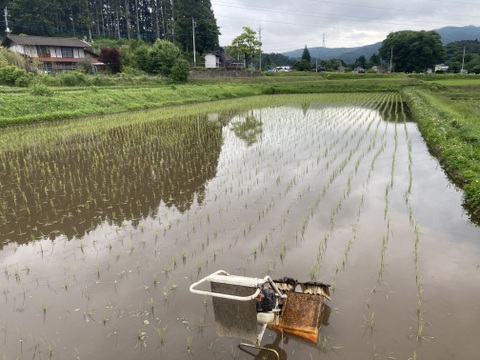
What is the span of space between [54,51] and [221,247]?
43530mm

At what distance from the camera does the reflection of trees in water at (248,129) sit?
47.3 ft

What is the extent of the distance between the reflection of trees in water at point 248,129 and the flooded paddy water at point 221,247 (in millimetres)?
2542

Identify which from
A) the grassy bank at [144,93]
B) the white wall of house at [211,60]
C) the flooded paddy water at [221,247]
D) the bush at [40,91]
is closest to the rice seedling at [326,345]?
the flooded paddy water at [221,247]

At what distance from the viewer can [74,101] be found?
2177 centimetres

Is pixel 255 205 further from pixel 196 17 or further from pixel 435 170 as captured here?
pixel 196 17

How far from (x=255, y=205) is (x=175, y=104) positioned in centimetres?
2167

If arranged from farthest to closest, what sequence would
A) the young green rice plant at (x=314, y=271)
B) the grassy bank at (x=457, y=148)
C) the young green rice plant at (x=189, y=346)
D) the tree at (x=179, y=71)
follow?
the tree at (x=179, y=71) < the grassy bank at (x=457, y=148) < the young green rice plant at (x=314, y=271) < the young green rice plant at (x=189, y=346)

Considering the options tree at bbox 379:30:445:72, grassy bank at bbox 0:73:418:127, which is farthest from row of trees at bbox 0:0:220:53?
tree at bbox 379:30:445:72

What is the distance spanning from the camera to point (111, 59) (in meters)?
38.2

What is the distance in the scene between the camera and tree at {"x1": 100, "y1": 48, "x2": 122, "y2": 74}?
1496 inches

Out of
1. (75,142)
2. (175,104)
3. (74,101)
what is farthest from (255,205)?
(175,104)

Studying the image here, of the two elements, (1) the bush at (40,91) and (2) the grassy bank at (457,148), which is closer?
(2) the grassy bank at (457,148)

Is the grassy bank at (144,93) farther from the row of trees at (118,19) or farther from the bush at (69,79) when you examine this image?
the row of trees at (118,19)

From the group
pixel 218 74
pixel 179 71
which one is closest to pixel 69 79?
pixel 179 71
